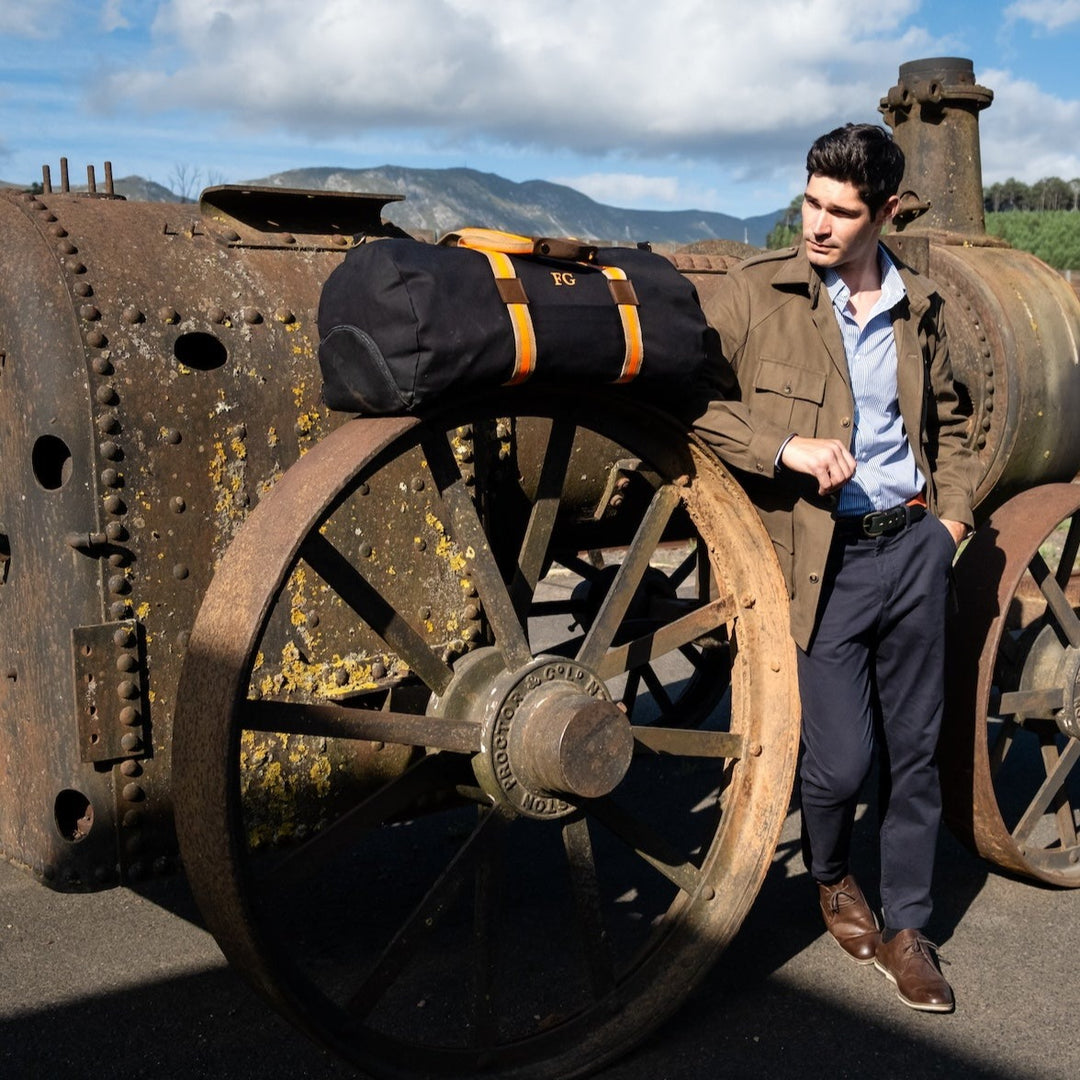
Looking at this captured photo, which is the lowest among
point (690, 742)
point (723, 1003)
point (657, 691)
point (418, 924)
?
point (723, 1003)

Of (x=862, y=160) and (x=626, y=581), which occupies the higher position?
(x=862, y=160)

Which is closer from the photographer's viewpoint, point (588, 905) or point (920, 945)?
point (588, 905)

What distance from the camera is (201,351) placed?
2.39 meters

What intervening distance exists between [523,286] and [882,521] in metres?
1.03

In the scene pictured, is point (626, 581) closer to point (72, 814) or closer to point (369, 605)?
point (369, 605)

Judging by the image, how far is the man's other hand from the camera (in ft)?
8.29

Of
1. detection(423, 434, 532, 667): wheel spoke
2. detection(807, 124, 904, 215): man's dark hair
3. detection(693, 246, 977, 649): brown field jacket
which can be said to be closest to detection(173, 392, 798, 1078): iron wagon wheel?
detection(423, 434, 532, 667): wheel spoke

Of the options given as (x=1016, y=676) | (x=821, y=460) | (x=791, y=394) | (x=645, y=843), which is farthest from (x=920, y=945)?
(x=791, y=394)

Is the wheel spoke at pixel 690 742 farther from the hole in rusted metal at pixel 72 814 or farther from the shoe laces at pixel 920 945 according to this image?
the hole in rusted metal at pixel 72 814

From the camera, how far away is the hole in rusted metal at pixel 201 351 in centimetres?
235

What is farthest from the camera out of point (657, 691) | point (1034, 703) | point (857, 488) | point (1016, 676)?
point (657, 691)

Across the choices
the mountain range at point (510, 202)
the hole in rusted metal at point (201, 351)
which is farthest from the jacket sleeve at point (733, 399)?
the mountain range at point (510, 202)

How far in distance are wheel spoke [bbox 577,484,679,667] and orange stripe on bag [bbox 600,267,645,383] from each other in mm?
398

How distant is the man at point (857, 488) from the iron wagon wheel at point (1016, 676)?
0.21 m
